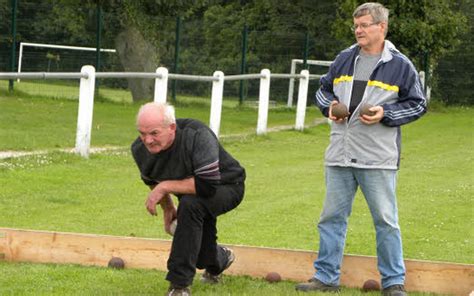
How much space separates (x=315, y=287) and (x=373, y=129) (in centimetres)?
113

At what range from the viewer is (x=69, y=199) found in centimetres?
1164

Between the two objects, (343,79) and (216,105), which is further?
(216,105)

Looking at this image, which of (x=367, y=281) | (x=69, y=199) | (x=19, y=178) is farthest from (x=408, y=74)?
(x=19, y=178)

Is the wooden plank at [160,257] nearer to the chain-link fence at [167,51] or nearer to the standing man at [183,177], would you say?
the standing man at [183,177]

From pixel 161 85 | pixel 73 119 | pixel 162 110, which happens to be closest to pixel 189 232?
pixel 162 110

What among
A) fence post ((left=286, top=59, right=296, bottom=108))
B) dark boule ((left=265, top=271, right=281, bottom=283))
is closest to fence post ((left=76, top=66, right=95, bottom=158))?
dark boule ((left=265, top=271, right=281, bottom=283))

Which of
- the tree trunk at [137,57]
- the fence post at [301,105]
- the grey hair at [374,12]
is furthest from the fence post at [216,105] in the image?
the tree trunk at [137,57]

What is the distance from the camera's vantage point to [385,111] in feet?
24.1

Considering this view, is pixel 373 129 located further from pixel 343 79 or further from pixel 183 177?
pixel 183 177

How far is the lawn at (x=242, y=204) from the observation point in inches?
313

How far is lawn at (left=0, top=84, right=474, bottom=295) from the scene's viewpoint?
26.1 ft

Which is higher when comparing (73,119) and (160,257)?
(160,257)

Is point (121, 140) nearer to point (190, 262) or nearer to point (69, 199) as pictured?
point (69, 199)

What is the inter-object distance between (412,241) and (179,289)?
334cm
